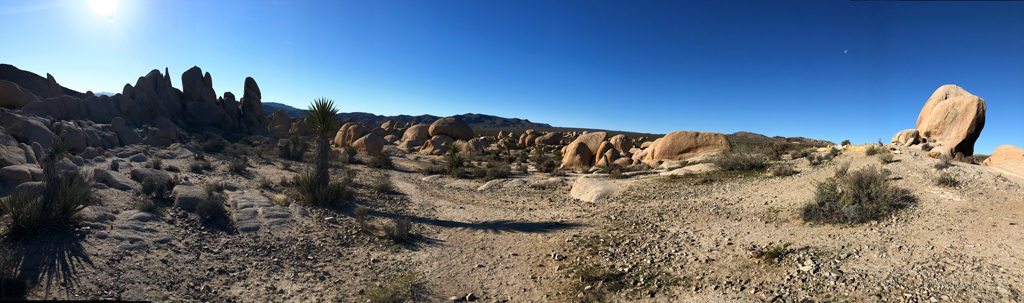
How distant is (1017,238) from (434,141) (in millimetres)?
30096

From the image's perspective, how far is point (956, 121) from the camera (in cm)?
1669

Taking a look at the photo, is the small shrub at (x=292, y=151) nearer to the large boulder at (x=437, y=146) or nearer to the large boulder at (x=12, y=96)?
the large boulder at (x=437, y=146)

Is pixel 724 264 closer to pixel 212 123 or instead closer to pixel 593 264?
pixel 593 264

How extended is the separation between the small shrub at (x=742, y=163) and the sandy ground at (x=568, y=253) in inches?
157

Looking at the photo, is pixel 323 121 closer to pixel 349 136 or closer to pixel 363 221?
pixel 363 221

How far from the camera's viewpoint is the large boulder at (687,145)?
1908cm

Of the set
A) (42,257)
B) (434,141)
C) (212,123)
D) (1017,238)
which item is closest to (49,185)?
(42,257)

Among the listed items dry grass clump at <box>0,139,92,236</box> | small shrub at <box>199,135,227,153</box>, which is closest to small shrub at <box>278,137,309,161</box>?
small shrub at <box>199,135,227,153</box>

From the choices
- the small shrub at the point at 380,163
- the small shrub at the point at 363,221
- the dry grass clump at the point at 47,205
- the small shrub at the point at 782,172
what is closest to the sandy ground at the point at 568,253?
the small shrub at the point at 363,221

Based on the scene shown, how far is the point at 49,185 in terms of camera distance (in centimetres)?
578

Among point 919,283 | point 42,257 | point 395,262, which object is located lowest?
point 395,262

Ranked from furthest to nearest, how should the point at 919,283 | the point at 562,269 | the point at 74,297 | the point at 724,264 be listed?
the point at 562,269, the point at 724,264, the point at 919,283, the point at 74,297

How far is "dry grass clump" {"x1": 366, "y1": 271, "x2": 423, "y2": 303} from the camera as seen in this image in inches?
201

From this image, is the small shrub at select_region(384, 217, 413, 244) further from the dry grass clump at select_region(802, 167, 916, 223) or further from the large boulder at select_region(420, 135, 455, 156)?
the large boulder at select_region(420, 135, 455, 156)
